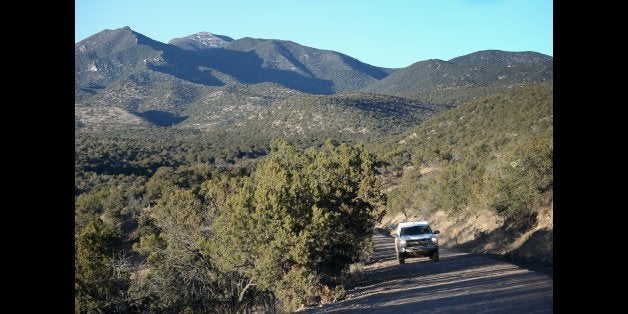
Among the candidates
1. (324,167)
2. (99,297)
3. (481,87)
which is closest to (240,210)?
(99,297)

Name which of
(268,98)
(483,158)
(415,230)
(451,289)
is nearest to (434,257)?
(415,230)

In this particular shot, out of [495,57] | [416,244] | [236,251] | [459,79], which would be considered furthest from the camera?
[495,57]

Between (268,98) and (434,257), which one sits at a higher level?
(268,98)

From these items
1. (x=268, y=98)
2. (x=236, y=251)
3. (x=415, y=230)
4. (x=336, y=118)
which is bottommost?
(x=415, y=230)

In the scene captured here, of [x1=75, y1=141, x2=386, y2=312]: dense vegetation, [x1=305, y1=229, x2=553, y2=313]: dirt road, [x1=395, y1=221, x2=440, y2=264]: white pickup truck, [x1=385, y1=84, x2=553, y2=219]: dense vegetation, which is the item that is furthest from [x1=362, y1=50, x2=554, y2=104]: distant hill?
[x1=75, y1=141, x2=386, y2=312]: dense vegetation

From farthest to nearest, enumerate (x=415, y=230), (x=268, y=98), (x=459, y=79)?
(x=459, y=79) → (x=268, y=98) → (x=415, y=230)

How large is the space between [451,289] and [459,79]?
102803 millimetres

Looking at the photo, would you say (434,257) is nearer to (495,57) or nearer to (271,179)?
(271,179)

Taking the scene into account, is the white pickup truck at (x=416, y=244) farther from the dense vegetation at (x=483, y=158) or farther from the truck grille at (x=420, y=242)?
the dense vegetation at (x=483, y=158)

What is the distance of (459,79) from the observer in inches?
4518

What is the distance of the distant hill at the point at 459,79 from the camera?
9706 centimetres

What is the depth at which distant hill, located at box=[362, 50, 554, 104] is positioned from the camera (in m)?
97.1

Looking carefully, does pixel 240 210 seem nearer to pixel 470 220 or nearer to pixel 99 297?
pixel 99 297
